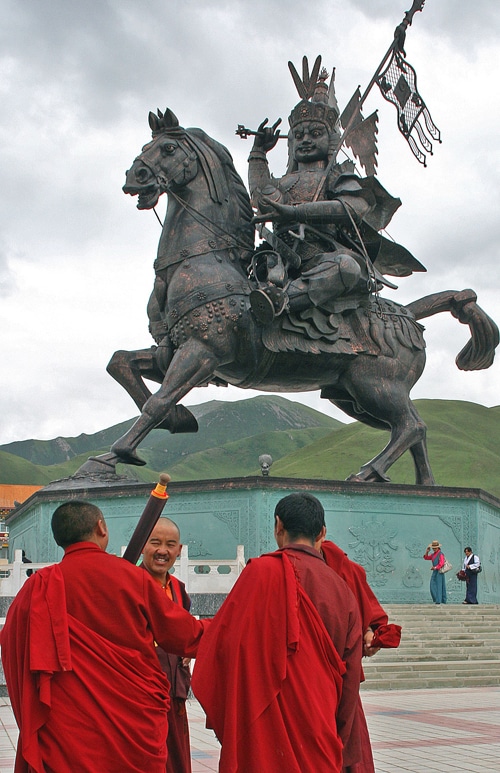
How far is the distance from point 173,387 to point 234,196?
8.62ft

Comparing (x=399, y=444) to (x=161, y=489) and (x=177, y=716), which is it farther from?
(x=161, y=489)

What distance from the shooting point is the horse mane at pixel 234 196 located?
11836 millimetres

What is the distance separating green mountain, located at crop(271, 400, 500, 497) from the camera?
63.2 m

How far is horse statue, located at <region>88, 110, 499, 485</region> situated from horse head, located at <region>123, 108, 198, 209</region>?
1 cm

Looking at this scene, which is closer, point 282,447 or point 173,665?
point 173,665

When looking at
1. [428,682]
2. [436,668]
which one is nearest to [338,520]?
[436,668]

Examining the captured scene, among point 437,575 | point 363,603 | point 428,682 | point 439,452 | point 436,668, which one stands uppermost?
point 439,452

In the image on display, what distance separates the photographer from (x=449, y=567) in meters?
12.6

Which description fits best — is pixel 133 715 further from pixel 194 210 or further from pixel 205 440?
pixel 205 440

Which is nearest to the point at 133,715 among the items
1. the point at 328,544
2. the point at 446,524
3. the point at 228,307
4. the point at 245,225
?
the point at 328,544

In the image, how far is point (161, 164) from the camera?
37.0 feet

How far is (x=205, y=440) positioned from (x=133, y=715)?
355 ft

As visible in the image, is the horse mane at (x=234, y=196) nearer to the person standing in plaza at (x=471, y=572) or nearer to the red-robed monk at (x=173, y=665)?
the person standing in plaza at (x=471, y=572)

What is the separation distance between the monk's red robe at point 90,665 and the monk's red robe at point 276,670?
198 millimetres
